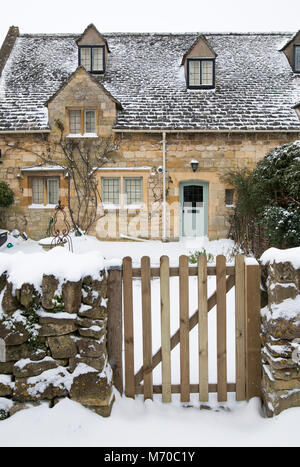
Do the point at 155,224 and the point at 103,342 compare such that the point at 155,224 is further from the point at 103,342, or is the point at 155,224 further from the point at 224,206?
the point at 103,342

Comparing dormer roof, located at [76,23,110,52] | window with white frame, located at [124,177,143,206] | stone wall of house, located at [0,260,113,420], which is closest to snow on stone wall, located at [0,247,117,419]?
stone wall of house, located at [0,260,113,420]

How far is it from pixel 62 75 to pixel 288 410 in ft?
48.5

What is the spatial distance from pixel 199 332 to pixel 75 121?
11235mm

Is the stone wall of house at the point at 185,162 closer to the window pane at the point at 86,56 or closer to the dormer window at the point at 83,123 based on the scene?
the dormer window at the point at 83,123

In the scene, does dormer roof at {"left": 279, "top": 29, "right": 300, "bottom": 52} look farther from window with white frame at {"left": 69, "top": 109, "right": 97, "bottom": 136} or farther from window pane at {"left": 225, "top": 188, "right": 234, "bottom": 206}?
window with white frame at {"left": 69, "top": 109, "right": 97, "bottom": 136}

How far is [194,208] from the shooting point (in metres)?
13.2

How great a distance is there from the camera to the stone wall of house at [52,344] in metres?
3.05

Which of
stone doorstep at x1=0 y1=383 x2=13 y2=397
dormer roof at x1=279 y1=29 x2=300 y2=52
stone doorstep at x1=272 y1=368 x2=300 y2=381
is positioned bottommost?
stone doorstep at x1=0 y1=383 x2=13 y2=397

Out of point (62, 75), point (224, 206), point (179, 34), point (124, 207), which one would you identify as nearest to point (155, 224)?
point (124, 207)

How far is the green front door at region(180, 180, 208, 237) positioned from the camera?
A: 13070 millimetres

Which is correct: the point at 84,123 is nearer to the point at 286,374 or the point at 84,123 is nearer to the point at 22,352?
the point at 22,352

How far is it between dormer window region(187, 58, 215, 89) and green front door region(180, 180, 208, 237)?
4.05 meters
